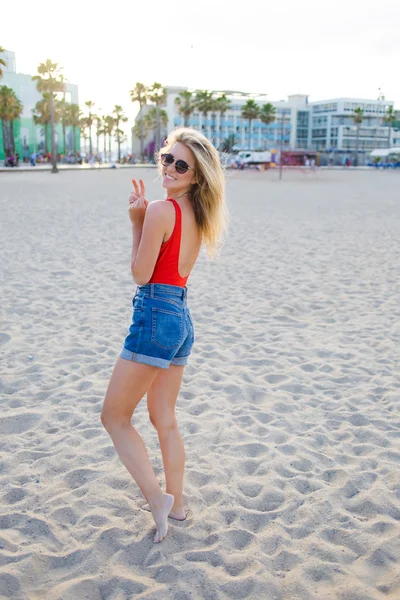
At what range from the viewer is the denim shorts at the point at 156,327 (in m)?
2.45

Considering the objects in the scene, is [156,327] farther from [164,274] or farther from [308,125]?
[308,125]

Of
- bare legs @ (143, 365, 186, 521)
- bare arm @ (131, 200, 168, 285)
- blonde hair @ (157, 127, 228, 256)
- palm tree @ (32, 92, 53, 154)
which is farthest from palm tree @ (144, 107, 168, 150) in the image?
bare arm @ (131, 200, 168, 285)

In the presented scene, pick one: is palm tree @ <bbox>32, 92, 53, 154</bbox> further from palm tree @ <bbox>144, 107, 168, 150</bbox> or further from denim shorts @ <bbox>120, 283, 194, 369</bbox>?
denim shorts @ <bbox>120, 283, 194, 369</bbox>

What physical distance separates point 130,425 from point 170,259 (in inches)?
32.0

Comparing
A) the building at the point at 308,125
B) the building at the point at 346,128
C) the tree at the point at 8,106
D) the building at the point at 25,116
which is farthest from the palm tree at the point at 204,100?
the building at the point at 346,128

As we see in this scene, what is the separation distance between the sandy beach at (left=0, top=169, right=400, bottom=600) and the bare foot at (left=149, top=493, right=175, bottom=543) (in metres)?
0.08

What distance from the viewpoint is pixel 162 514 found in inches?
110

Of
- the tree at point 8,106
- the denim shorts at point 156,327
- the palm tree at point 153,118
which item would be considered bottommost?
the denim shorts at point 156,327

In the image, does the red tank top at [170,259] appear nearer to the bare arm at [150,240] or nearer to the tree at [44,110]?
the bare arm at [150,240]

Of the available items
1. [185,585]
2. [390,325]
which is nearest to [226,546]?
[185,585]

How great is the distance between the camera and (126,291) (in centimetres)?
792

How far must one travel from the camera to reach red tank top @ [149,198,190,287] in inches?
96.8

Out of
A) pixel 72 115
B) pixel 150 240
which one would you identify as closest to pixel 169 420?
pixel 150 240

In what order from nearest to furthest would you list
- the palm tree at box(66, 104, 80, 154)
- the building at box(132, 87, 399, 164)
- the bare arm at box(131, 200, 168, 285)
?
the bare arm at box(131, 200, 168, 285), the palm tree at box(66, 104, 80, 154), the building at box(132, 87, 399, 164)
